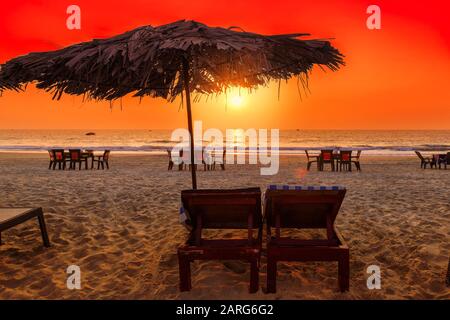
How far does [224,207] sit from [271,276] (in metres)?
0.88

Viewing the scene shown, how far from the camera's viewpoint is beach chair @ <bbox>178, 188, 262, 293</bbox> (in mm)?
3471

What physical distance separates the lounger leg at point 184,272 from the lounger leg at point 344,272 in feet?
5.11

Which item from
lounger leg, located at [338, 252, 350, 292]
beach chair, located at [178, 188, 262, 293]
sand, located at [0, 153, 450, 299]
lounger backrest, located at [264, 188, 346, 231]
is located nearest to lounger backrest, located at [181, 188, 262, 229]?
beach chair, located at [178, 188, 262, 293]

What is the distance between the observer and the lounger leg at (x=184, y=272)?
11.4 ft

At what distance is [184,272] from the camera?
138 inches

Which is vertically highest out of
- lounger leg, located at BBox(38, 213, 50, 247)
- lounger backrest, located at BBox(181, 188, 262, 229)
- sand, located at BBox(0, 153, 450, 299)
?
lounger backrest, located at BBox(181, 188, 262, 229)

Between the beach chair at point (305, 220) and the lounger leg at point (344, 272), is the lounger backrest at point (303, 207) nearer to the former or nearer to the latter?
the beach chair at point (305, 220)

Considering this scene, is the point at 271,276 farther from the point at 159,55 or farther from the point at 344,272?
the point at 159,55

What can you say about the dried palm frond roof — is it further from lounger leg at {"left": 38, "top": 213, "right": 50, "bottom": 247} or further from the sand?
the sand

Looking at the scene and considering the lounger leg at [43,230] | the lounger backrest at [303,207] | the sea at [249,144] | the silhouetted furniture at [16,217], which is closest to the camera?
the lounger backrest at [303,207]

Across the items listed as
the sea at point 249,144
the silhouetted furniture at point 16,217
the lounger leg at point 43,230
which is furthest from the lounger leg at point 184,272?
the sea at point 249,144

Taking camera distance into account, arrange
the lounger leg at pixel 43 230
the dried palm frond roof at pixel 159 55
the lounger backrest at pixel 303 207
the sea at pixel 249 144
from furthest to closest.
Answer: the sea at pixel 249 144
the lounger leg at pixel 43 230
the dried palm frond roof at pixel 159 55
the lounger backrest at pixel 303 207

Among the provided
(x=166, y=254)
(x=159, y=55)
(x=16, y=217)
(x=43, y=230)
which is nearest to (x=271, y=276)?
(x=166, y=254)
